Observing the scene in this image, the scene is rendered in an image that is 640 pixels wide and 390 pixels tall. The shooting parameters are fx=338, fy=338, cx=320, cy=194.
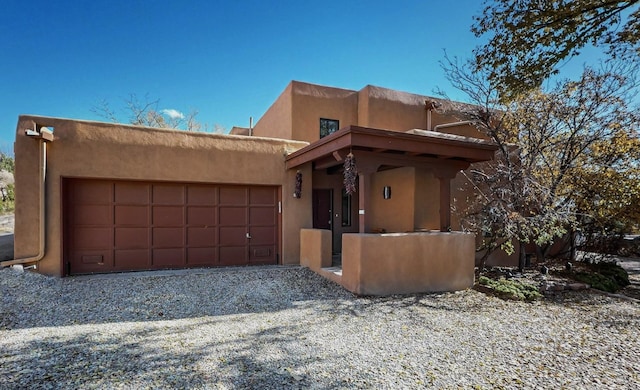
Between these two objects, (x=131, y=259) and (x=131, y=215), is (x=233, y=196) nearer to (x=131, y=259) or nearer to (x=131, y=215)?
(x=131, y=215)

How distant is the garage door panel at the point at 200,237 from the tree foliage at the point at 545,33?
24.4 feet

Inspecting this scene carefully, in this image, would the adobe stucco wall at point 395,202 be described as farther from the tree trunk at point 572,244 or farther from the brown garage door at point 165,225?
the tree trunk at point 572,244

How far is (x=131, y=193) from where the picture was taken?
7.94 meters

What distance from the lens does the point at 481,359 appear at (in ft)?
12.1

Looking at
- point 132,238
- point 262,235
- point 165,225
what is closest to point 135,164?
point 165,225

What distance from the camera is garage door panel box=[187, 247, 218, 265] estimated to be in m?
8.39

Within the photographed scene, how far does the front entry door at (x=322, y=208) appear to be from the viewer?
10.6m

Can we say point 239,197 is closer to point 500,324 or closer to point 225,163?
point 225,163

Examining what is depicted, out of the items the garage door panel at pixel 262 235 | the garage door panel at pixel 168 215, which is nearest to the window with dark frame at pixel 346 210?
the garage door panel at pixel 262 235

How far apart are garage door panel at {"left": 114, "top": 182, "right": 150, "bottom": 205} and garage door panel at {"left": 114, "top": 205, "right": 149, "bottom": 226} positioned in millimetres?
143

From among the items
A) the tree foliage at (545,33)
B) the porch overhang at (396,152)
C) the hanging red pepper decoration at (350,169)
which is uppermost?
the tree foliage at (545,33)

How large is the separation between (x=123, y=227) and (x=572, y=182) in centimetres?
1145

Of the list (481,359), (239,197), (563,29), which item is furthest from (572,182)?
(239,197)

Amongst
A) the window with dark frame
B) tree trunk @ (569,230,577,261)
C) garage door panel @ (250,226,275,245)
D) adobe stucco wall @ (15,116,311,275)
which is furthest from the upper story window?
tree trunk @ (569,230,577,261)
